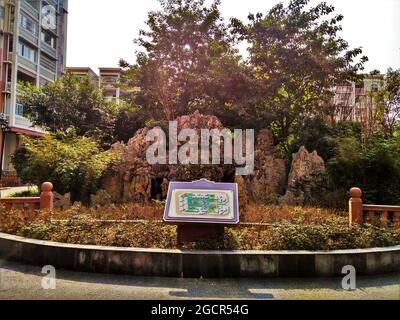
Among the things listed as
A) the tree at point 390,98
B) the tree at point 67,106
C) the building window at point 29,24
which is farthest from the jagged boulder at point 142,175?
the building window at point 29,24

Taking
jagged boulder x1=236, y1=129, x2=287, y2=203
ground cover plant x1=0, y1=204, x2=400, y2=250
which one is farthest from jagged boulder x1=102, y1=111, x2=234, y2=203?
ground cover plant x1=0, y1=204, x2=400, y2=250

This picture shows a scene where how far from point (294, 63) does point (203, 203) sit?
10.6 meters

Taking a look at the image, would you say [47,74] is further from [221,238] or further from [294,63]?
[221,238]

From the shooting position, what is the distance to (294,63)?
48.0ft

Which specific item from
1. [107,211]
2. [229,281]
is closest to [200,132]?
[107,211]

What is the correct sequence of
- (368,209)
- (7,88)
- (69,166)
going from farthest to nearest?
1. (7,88)
2. (69,166)
3. (368,209)

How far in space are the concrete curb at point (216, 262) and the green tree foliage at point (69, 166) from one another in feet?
18.5

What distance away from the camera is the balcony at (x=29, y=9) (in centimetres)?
2972

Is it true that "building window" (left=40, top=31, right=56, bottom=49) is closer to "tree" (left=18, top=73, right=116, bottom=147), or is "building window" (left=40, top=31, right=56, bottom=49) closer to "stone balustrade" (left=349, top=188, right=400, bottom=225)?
"tree" (left=18, top=73, right=116, bottom=147)

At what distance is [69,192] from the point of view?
10719 millimetres

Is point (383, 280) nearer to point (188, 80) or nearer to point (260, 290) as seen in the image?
point (260, 290)

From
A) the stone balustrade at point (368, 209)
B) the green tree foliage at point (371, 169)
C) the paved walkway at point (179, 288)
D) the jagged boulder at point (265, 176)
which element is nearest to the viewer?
the paved walkway at point (179, 288)

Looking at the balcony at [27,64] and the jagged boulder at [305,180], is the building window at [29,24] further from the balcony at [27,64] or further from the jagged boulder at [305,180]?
the jagged boulder at [305,180]

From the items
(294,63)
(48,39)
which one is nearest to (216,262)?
(294,63)
